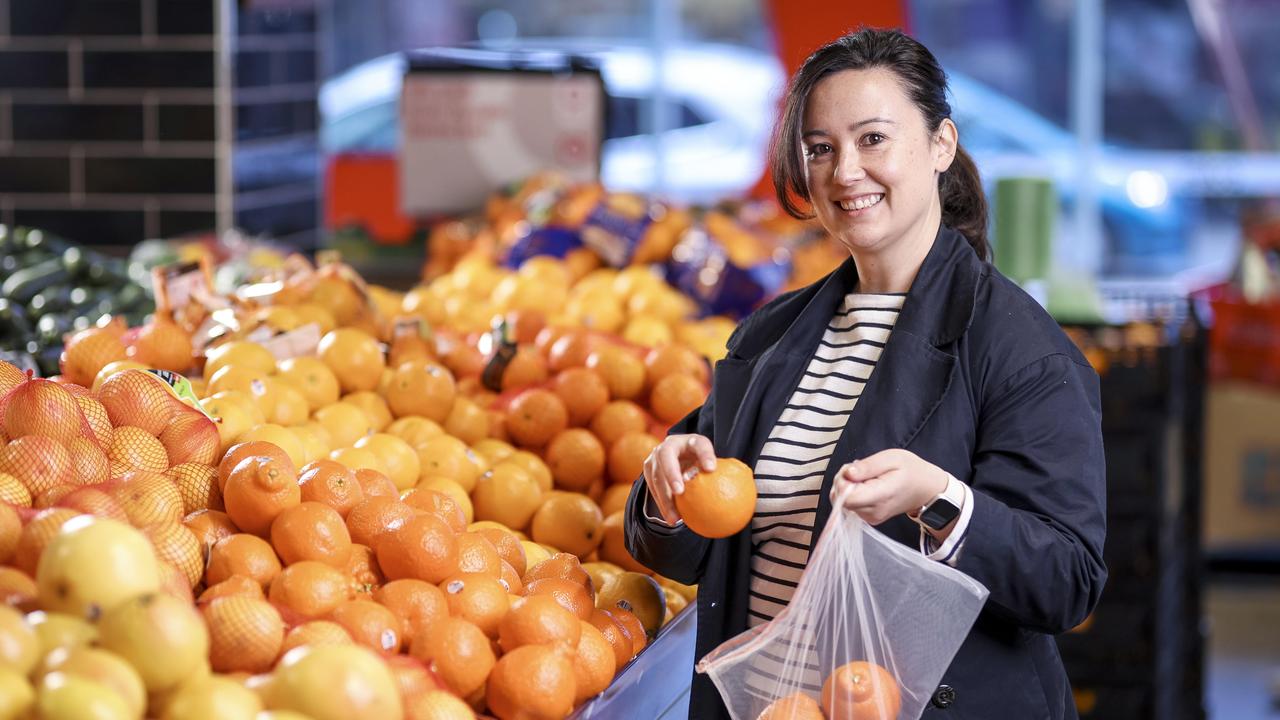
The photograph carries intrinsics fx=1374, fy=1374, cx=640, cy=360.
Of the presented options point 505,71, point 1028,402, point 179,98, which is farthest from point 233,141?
point 1028,402

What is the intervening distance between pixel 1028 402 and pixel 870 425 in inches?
8.1

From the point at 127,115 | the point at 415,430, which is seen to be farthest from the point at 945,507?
the point at 127,115

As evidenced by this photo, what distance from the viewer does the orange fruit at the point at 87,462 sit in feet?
5.87

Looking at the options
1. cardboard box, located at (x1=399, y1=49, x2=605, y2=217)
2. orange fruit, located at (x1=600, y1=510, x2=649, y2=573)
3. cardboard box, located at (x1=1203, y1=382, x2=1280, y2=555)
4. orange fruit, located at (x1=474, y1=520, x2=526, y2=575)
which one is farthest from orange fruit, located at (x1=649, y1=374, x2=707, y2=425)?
cardboard box, located at (x1=1203, y1=382, x2=1280, y2=555)

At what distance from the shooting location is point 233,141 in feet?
16.4

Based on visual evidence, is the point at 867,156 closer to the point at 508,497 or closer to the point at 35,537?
the point at 508,497

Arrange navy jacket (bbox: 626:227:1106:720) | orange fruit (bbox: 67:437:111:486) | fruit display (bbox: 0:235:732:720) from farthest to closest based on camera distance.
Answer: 1. orange fruit (bbox: 67:437:111:486)
2. navy jacket (bbox: 626:227:1106:720)
3. fruit display (bbox: 0:235:732:720)

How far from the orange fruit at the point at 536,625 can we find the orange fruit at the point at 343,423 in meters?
0.89

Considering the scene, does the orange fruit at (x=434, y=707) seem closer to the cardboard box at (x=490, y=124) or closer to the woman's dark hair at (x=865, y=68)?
the woman's dark hair at (x=865, y=68)

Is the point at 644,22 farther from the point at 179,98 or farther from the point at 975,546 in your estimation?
the point at 975,546

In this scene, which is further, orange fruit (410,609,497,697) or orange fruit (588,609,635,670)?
orange fruit (588,609,635,670)

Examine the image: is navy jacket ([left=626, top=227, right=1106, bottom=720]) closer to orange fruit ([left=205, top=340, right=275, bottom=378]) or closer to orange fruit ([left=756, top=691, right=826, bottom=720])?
orange fruit ([left=756, top=691, right=826, bottom=720])

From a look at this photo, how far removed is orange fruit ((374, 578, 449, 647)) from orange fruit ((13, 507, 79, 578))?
1.25ft

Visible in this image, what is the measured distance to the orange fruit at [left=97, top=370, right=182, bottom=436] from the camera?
2.00m
